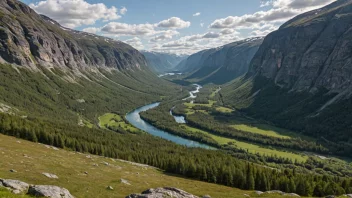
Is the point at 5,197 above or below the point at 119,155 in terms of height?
above

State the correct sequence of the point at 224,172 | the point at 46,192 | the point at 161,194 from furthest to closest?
the point at 224,172, the point at 161,194, the point at 46,192

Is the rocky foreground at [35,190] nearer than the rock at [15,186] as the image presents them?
Yes

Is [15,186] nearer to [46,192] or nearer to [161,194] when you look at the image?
[46,192]

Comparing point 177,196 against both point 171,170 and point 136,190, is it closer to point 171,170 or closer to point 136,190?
point 136,190

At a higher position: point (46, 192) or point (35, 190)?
point (35, 190)

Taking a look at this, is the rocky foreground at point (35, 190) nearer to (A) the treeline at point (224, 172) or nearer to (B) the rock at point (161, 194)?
(B) the rock at point (161, 194)

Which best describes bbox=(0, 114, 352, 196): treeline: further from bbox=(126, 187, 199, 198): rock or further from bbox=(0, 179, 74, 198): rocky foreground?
bbox=(0, 179, 74, 198): rocky foreground

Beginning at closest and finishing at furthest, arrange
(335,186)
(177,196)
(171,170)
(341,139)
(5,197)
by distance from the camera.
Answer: (5,197) → (177,196) → (335,186) → (171,170) → (341,139)

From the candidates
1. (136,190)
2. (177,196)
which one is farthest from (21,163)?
(177,196)

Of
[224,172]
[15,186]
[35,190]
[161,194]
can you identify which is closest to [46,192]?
[35,190]

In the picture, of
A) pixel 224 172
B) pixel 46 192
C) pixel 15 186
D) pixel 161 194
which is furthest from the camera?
pixel 224 172

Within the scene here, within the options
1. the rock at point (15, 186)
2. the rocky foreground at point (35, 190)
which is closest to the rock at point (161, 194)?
the rocky foreground at point (35, 190)
